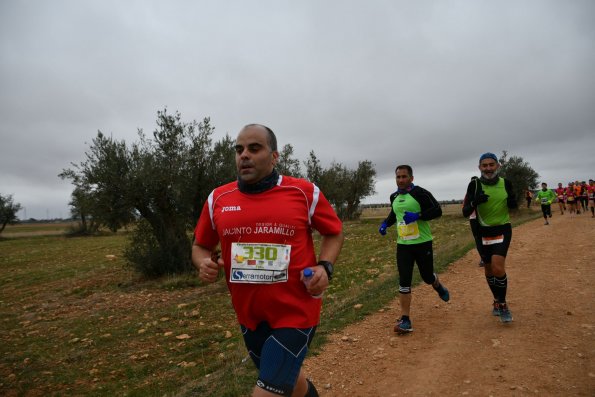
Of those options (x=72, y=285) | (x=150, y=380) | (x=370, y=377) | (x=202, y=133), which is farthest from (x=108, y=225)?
(x=370, y=377)

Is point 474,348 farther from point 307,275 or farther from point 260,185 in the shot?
point 260,185

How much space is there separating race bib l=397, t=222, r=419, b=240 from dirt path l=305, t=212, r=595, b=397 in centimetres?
146

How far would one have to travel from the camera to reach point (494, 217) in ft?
17.9

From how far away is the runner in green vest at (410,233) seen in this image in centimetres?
540

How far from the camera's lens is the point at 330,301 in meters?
8.55

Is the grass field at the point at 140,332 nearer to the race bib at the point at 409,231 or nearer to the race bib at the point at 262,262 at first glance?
the race bib at the point at 409,231

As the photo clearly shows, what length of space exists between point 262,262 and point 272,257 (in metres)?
0.08

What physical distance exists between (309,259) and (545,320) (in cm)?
480

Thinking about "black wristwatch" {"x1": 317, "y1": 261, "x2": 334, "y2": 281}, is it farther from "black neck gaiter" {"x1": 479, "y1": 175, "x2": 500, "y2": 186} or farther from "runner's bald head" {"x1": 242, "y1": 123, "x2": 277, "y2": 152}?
"black neck gaiter" {"x1": 479, "y1": 175, "x2": 500, "y2": 186}

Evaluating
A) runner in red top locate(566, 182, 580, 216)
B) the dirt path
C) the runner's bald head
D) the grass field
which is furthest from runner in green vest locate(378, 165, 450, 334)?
runner in red top locate(566, 182, 580, 216)

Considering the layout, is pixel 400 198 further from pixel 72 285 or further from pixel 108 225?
pixel 72 285

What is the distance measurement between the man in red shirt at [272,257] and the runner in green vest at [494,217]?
3.75 metres

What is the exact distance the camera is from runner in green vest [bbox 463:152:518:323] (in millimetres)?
5395

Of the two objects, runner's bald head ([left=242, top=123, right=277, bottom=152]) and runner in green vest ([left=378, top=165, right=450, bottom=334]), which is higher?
runner's bald head ([left=242, top=123, right=277, bottom=152])
